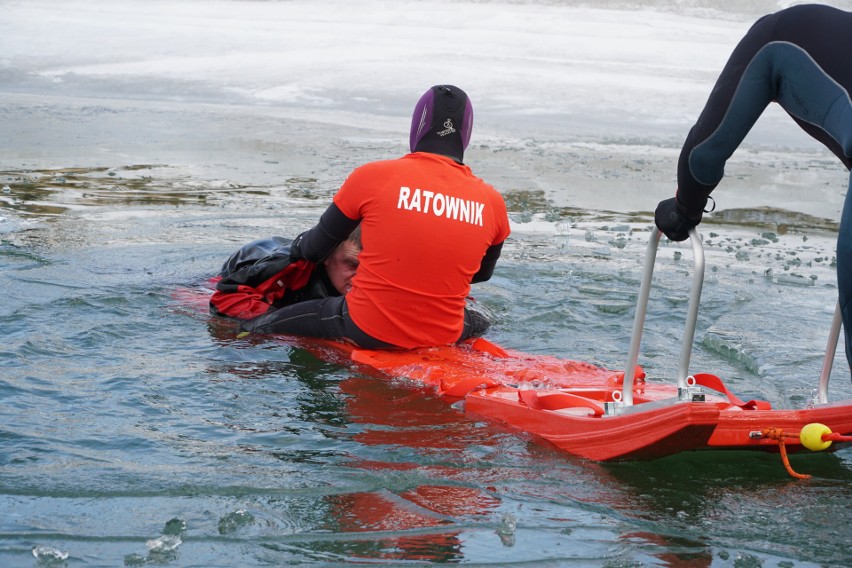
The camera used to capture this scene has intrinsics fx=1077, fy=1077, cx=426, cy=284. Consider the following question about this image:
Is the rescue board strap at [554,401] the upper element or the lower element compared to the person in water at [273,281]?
lower

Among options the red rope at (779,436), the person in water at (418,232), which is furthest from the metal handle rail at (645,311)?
the person in water at (418,232)

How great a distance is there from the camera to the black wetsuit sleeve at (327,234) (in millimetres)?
5359

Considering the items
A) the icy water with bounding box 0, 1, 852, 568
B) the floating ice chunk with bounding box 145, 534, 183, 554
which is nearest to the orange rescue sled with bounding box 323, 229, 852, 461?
the icy water with bounding box 0, 1, 852, 568

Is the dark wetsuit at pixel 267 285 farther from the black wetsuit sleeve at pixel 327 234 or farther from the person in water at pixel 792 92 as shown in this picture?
the person in water at pixel 792 92

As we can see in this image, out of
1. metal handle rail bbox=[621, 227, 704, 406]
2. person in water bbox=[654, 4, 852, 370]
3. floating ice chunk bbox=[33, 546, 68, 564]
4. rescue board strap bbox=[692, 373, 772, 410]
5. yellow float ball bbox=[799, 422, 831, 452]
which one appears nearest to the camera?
floating ice chunk bbox=[33, 546, 68, 564]

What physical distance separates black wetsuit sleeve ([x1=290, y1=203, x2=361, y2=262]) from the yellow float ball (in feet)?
7.93

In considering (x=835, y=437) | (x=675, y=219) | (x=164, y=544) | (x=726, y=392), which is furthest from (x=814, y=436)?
(x=164, y=544)

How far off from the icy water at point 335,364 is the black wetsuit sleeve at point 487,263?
71 centimetres

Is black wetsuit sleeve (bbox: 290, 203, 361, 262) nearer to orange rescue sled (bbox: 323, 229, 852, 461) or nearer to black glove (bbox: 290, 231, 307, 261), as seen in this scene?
black glove (bbox: 290, 231, 307, 261)

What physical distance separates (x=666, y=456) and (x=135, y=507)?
195cm

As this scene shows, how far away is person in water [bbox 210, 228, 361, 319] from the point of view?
6.01 meters

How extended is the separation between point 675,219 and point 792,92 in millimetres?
554

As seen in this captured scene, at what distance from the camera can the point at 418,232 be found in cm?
521

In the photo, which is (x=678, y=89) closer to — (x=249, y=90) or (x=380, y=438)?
(x=249, y=90)
